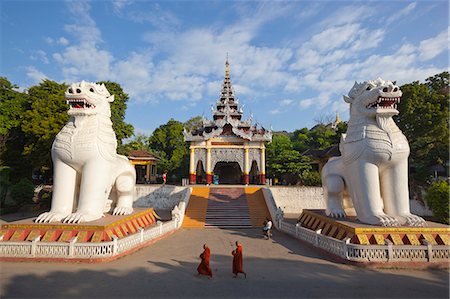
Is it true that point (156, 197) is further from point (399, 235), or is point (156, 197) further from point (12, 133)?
point (399, 235)

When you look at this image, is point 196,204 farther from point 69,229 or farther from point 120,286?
point 120,286

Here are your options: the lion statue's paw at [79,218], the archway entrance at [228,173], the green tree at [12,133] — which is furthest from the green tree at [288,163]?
the green tree at [12,133]

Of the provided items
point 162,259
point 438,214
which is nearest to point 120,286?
point 162,259

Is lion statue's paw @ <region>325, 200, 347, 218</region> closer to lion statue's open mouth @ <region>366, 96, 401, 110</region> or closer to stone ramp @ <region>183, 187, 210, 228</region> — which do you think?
lion statue's open mouth @ <region>366, 96, 401, 110</region>

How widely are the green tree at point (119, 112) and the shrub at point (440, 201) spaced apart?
2144cm

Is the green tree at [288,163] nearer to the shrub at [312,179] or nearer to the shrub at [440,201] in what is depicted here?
the shrub at [312,179]

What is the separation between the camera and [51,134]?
16.9 m

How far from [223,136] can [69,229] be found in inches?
688

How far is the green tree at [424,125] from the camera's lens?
18141 mm

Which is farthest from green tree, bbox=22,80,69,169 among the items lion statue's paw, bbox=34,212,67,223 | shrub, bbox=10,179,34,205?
lion statue's paw, bbox=34,212,67,223

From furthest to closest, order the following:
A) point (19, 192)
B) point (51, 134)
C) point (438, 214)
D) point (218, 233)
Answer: point (51, 134), point (19, 192), point (438, 214), point (218, 233)

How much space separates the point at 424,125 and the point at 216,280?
64.6 feet

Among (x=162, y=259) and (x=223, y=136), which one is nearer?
(x=162, y=259)

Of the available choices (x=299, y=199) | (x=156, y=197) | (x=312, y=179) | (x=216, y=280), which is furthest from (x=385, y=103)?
(x=156, y=197)
